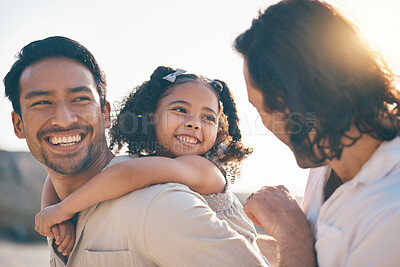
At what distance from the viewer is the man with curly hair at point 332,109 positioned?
A: 1582mm

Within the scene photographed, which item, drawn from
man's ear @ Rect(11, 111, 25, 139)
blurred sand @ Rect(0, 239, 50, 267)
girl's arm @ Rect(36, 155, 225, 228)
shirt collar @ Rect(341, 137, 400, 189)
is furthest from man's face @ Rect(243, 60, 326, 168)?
blurred sand @ Rect(0, 239, 50, 267)

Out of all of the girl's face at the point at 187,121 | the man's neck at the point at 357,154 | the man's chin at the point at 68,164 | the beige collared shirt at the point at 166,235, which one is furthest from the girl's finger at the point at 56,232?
the man's neck at the point at 357,154

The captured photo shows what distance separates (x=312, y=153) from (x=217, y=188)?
47.5 inches

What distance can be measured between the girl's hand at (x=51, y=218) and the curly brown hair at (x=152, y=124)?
1.03 metres

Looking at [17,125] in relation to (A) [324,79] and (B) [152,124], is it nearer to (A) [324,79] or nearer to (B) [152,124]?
(B) [152,124]

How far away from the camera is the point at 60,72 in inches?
110

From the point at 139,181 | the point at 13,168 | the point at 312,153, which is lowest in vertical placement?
the point at 13,168

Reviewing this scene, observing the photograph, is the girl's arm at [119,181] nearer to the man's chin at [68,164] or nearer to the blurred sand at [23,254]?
the man's chin at [68,164]

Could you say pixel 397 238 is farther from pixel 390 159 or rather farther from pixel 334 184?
pixel 334 184

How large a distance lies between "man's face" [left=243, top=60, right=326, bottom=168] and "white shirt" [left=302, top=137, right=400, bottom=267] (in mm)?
235

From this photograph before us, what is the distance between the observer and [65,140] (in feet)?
8.83

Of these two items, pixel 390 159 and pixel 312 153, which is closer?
pixel 390 159

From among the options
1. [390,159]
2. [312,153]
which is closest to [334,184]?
[312,153]

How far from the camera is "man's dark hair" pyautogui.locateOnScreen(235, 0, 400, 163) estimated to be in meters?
1.65
